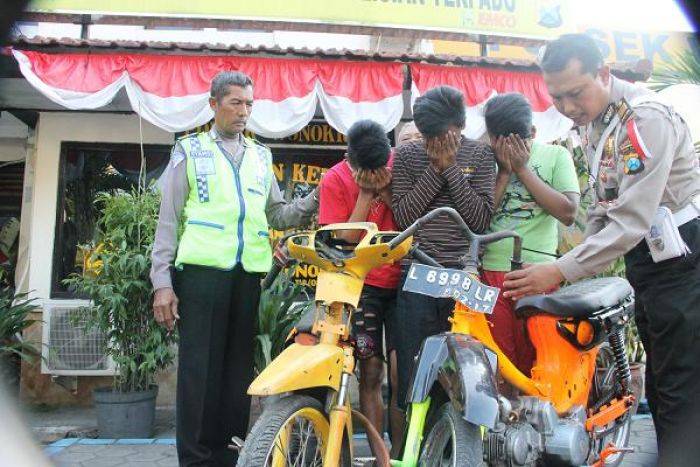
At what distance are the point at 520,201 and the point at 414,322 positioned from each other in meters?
0.78

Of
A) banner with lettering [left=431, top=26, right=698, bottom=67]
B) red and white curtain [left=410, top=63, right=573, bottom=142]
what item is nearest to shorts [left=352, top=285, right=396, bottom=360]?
red and white curtain [left=410, top=63, right=573, bottom=142]

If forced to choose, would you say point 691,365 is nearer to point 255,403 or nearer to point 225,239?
point 225,239

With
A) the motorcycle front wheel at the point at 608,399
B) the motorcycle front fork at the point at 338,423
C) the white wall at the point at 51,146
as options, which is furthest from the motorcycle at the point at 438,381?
the white wall at the point at 51,146

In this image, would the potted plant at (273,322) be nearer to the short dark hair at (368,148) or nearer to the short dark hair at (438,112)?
the short dark hair at (368,148)

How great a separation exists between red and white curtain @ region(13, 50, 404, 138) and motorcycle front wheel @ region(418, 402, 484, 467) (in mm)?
3520

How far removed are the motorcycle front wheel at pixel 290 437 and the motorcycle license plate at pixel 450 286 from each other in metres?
0.55

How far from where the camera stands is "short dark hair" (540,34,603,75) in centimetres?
238

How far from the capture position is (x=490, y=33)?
Answer: 6680 millimetres

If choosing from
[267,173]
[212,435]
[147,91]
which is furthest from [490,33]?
[212,435]

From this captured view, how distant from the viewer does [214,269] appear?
9.33 feet

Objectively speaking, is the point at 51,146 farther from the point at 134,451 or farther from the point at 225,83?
the point at 225,83

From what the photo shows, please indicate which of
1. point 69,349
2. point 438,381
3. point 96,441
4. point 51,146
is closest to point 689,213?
point 438,381

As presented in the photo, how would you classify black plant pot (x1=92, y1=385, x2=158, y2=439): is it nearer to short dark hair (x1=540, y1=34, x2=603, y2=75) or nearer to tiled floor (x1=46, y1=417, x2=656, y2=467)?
tiled floor (x1=46, y1=417, x2=656, y2=467)

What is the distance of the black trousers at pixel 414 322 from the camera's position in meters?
2.70
